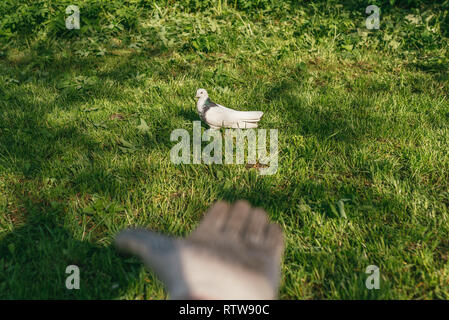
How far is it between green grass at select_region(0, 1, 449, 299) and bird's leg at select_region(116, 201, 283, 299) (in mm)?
324

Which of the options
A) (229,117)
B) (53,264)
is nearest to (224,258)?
(53,264)

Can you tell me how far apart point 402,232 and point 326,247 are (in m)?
0.45

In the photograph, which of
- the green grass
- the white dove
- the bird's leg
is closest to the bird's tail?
the white dove

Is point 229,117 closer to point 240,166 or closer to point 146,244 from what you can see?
point 240,166

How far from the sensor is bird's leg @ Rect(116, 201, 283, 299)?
4.39 feet

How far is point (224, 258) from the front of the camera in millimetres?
1366

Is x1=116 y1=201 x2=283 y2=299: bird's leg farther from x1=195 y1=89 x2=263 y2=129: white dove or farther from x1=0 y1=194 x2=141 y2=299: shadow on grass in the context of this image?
x1=195 y1=89 x2=263 y2=129: white dove

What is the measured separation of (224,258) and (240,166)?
1325mm

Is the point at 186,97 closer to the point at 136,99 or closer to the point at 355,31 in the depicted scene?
the point at 136,99

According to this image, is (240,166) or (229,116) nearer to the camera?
(240,166)

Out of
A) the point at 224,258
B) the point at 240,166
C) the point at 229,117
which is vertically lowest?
the point at 224,258

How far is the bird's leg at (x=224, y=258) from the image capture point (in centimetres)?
134

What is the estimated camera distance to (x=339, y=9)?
561 cm
